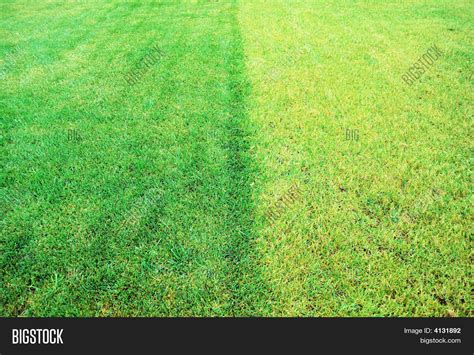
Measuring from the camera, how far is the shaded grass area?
2.72m

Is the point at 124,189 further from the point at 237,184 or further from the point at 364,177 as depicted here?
the point at 364,177

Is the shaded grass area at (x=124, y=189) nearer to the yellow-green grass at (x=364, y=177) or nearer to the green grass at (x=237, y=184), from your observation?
the green grass at (x=237, y=184)

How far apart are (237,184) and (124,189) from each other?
1.34 m

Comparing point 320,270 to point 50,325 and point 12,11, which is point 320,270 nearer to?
point 50,325

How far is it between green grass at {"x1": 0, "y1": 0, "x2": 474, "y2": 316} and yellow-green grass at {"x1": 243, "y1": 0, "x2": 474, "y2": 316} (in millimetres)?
20

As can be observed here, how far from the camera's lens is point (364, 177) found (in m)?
3.74

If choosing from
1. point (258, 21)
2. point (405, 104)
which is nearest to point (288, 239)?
point (405, 104)

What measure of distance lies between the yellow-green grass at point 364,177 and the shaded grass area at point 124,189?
0.44 m

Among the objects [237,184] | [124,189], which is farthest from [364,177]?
[124,189]

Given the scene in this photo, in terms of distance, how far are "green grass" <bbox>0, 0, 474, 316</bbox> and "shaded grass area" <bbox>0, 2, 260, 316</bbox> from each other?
0.02 m

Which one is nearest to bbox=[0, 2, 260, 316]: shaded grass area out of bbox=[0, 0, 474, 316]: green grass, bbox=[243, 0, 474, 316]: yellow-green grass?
bbox=[0, 0, 474, 316]: green grass

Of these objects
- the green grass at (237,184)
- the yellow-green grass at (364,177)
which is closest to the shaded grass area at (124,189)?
the green grass at (237,184)

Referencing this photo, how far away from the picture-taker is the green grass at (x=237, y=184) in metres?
2.70

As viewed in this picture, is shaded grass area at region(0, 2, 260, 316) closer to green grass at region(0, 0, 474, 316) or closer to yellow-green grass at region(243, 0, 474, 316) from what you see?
green grass at region(0, 0, 474, 316)
